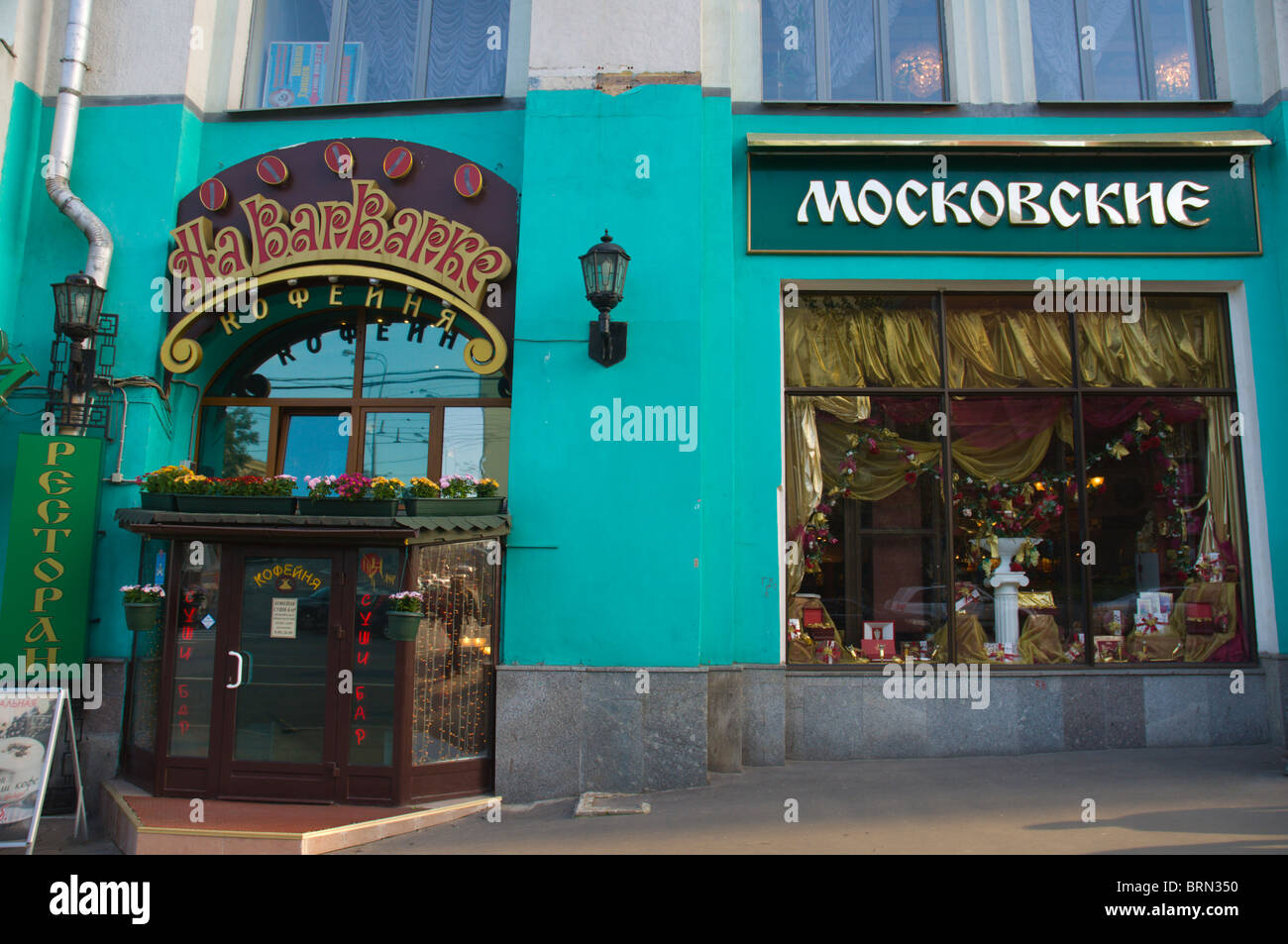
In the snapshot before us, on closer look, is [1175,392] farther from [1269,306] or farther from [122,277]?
[122,277]

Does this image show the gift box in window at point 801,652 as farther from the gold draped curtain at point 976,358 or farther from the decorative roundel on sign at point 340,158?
the decorative roundel on sign at point 340,158

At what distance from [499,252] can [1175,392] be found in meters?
6.81

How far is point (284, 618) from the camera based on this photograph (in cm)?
687

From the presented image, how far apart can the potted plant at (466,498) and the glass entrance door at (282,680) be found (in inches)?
37.7

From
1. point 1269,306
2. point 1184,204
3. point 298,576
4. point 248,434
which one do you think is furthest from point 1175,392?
point 248,434

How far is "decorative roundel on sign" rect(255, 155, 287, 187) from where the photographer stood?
8.12 metres

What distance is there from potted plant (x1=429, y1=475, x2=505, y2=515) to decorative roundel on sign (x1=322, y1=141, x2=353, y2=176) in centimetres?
340

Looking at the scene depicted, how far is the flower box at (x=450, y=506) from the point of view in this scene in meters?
6.72

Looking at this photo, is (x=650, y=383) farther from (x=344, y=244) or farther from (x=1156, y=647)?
(x=1156, y=647)

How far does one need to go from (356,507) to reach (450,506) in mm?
729

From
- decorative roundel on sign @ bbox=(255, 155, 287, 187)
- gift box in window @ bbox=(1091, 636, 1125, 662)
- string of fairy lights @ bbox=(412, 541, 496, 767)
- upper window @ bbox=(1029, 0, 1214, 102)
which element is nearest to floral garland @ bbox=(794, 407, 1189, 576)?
gift box in window @ bbox=(1091, 636, 1125, 662)

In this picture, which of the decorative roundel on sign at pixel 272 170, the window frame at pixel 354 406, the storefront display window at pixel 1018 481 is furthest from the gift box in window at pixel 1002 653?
the decorative roundel on sign at pixel 272 170

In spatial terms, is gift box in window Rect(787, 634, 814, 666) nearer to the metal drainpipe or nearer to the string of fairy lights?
the string of fairy lights

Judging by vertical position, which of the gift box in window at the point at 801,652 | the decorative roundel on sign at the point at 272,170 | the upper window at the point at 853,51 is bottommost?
the gift box in window at the point at 801,652
